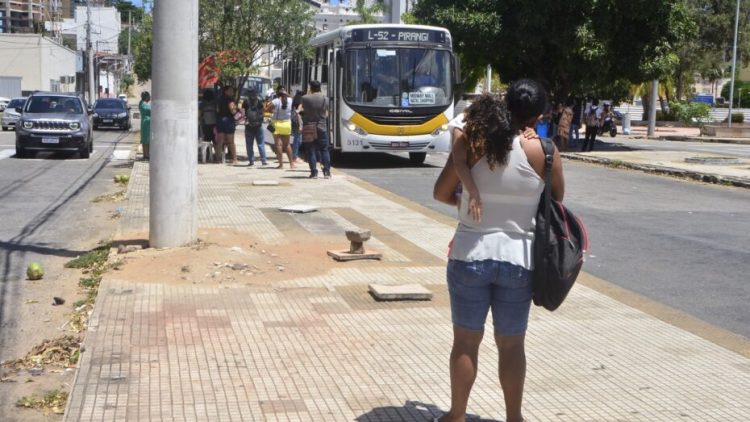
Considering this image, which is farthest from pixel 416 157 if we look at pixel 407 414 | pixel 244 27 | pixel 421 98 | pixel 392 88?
pixel 407 414

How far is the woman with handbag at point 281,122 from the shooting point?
20562 mm

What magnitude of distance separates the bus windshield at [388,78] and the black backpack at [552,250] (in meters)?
18.1

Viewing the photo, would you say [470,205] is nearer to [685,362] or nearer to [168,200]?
[685,362]

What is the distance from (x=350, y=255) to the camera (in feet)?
31.7

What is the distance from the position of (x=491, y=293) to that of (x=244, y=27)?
20662mm

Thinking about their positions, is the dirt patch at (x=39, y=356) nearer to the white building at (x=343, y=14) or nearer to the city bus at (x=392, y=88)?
the city bus at (x=392, y=88)

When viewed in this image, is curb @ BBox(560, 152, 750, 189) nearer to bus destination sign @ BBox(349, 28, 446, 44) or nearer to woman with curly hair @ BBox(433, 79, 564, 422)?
bus destination sign @ BBox(349, 28, 446, 44)

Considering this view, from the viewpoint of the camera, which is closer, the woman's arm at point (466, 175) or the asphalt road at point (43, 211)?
the woman's arm at point (466, 175)

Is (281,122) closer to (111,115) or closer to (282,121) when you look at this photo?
(282,121)

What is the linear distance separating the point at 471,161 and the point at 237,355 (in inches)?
97.0

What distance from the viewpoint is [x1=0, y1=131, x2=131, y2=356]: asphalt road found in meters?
9.68

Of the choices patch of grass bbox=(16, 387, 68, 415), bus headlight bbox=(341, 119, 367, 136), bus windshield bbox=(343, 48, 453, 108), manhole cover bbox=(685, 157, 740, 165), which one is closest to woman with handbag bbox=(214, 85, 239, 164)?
bus headlight bbox=(341, 119, 367, 136)

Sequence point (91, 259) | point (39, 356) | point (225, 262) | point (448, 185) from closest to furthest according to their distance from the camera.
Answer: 1. point (448, 185)
2. point (39, 356)
3. point (225, 262)
4. point (91, 259)

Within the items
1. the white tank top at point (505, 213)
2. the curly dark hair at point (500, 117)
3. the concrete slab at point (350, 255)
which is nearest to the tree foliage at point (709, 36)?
the concrete slab at point (350, 255)
